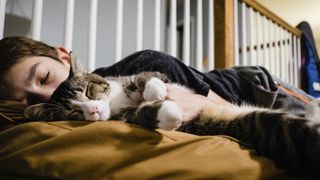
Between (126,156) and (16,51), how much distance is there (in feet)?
2.08

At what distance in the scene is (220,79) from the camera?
4.37 ft

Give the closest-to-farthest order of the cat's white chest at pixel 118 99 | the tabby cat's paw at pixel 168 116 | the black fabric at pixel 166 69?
the tabby cat's paw at pixel 168 116, the cat's white chest at pixel 118 99, the black fabric at pixel 166 69

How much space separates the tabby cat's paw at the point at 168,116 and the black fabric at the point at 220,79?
46 cm

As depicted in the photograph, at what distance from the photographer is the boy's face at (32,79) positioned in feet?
3.24

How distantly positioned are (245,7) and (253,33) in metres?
0.32

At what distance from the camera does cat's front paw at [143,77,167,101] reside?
2.71 ft

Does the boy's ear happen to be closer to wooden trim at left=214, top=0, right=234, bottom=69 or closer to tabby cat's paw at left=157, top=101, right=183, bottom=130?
tabby cat's paw at left=157, top=101, right=183, bottom=130

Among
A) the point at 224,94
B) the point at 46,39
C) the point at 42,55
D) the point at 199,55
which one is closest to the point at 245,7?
the point at 199,55

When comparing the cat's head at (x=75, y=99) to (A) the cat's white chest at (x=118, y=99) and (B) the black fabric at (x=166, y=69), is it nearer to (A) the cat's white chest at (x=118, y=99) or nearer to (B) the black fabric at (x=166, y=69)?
(A) the cat's white chest at (x=118, y=99)

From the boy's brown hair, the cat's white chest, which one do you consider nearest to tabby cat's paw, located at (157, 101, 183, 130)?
the cat's white chest

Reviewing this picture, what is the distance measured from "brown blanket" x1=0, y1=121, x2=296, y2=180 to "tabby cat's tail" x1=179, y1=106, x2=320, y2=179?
0.13ft

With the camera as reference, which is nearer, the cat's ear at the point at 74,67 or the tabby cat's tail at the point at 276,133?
the tabby cat's tail at the point at 276,133

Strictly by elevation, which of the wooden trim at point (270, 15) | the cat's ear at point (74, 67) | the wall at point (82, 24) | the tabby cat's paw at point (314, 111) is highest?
the wooden trim at point (270, 15)

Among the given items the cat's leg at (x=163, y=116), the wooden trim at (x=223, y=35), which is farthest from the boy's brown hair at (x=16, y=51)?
the wooden trim at (x=223, y=35)
